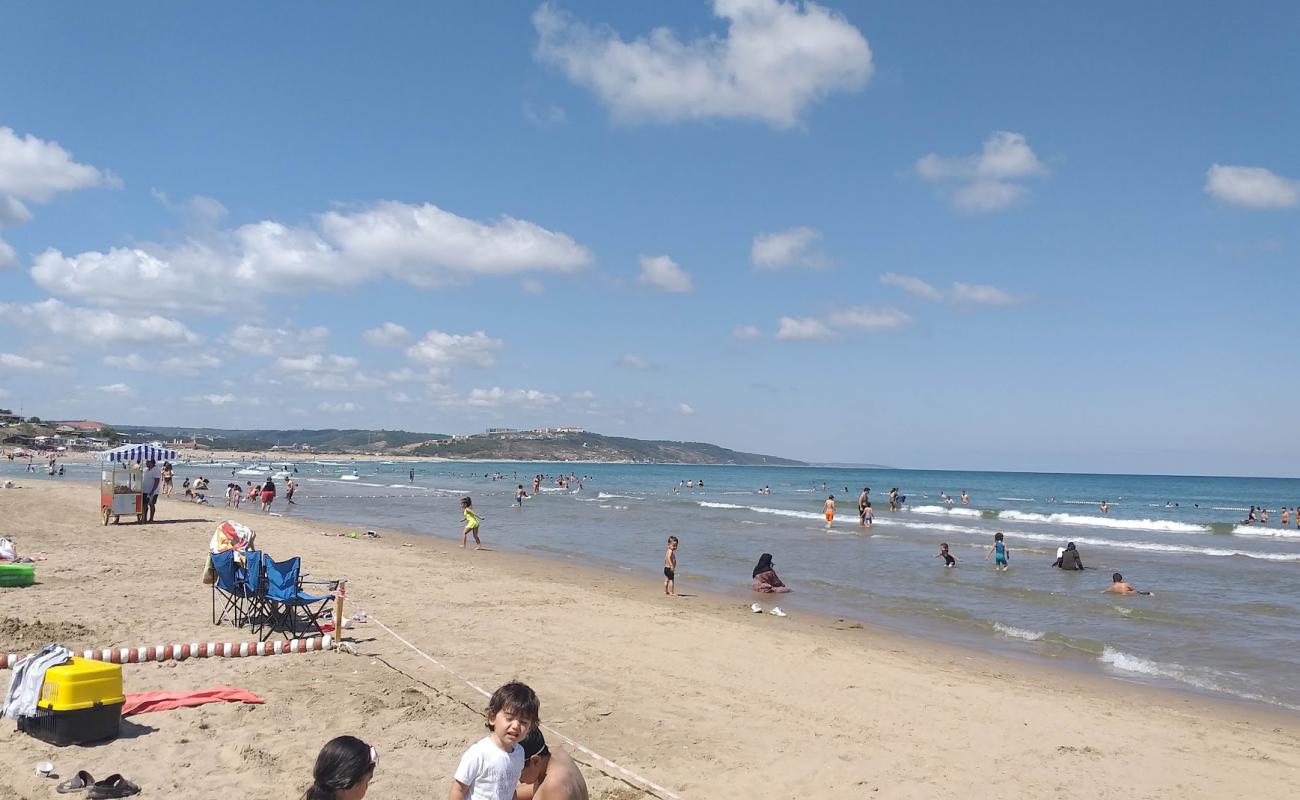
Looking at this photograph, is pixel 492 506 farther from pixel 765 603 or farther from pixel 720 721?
pixel 720 721

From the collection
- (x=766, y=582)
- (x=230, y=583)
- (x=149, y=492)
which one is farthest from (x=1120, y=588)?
(x=149, y=492)

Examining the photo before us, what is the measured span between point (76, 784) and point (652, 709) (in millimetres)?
4213

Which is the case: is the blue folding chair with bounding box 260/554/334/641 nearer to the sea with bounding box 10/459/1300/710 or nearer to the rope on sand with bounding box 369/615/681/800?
the rope on sand with bounding box 369/615/681/800

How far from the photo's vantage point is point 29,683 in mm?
5875

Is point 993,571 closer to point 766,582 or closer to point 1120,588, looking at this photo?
point 1120,588

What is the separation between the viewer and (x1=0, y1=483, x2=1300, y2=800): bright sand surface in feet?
19.2

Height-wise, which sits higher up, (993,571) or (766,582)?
(766,582)

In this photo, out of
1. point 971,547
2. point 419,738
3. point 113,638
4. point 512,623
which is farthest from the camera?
point 971,547

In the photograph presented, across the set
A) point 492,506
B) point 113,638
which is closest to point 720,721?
point 113,638

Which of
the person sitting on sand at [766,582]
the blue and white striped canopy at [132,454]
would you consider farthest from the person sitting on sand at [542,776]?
the blue and white striped canopy at [132,454]

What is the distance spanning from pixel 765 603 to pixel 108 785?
37.2 ft

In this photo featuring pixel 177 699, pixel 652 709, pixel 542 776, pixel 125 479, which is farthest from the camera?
pixel 125 479

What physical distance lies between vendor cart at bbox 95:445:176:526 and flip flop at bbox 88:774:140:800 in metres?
17.4

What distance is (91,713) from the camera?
575 cm
